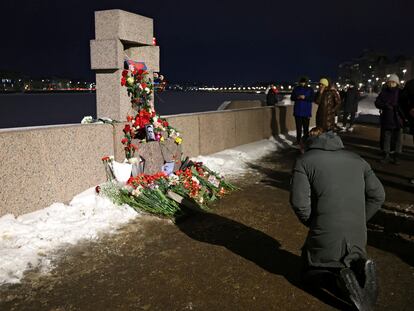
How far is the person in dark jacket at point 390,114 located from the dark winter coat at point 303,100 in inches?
92.7

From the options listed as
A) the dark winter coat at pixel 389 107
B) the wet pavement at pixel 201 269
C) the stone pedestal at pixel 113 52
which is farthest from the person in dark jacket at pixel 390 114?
the stone pedestal at pixel 113 52

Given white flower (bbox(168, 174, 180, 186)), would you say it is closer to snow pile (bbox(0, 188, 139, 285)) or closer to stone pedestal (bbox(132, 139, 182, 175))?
stone pedestal (bbox(132, 139, 182, 175))

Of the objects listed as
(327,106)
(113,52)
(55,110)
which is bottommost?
(55,110)

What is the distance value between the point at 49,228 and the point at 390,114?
7096 millimetres

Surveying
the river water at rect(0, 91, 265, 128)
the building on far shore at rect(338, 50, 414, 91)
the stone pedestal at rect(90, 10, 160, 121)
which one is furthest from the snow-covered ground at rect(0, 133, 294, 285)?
the building on far shore at rect(338, 50, 414, 91)

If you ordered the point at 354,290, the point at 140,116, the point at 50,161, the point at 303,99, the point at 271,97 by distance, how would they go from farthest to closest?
the point at 271,97 < the point at 303,99 < the point at 140,116 < the point at 50,161 < the point at 354,290

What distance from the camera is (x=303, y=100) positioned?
37.1 ft

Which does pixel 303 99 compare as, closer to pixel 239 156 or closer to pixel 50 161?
pixel 239 156

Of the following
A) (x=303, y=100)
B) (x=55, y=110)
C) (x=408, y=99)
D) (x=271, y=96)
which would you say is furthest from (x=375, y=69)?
(x=408, y=99)

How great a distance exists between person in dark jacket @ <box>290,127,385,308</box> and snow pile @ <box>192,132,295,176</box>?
16.2ft

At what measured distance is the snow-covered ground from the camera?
13.6ft

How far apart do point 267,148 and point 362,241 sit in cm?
847

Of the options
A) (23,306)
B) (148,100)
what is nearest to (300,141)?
(148,100)

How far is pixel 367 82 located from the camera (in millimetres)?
126125
